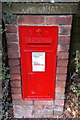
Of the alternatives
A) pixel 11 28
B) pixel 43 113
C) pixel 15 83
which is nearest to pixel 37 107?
pixel 43 113

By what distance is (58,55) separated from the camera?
1.64 meters

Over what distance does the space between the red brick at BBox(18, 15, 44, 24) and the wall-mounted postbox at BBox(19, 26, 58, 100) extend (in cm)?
5

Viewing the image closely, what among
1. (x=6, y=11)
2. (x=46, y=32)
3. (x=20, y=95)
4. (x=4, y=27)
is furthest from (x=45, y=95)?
(x=6, y=11)

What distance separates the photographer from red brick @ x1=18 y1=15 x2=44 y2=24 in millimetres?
1438

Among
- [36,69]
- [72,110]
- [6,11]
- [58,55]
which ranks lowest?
[72,110]

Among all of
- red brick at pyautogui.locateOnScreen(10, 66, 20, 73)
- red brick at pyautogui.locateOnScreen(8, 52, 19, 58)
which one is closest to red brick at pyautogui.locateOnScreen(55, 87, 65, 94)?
red brick at pyautogui.locateOnScreen(10, 66, 20, 73)

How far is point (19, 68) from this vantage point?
67.1 inches

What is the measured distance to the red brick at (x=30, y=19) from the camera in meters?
1.44

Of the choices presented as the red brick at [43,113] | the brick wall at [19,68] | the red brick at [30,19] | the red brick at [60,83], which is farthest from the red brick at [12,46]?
the red brick at [43,113]

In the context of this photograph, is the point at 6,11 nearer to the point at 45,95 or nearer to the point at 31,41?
the point at 31,41

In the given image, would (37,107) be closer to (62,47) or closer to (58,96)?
(58,96)

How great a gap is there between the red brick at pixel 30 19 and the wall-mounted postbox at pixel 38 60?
50 mm

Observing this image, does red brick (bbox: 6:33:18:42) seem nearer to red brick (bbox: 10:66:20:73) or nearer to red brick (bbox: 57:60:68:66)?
red brick (bbox: 10:66:20:73)

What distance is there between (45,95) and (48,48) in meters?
0.65
